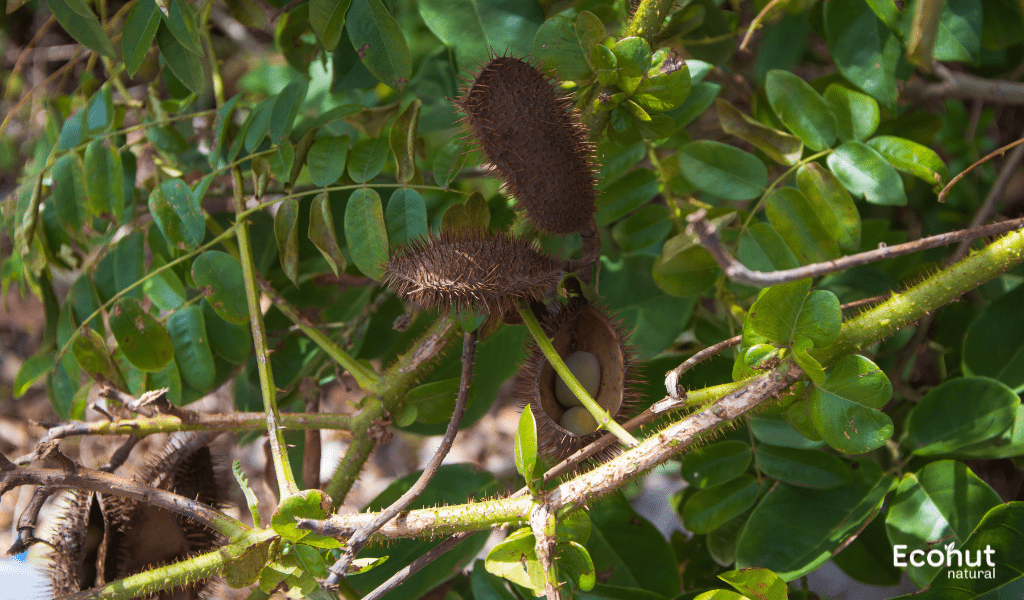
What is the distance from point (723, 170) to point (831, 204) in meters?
0.23

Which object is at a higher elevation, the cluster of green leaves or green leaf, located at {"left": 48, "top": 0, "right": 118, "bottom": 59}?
green leaf, located at {"left": 48, "top": 0, "right": 118, "bottom": 59}

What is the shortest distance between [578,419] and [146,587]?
2.53 feet

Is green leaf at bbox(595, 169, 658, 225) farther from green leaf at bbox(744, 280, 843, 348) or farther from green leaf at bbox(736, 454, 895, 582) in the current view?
green leaf at bbox(736, 454, 895, 582)

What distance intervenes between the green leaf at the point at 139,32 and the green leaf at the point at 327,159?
1.30 ft

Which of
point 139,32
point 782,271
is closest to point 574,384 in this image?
point 782,271

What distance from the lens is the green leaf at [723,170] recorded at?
1408mm

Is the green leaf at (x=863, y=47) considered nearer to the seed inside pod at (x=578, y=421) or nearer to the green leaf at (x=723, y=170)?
the green leaf at (x=723, y=170)

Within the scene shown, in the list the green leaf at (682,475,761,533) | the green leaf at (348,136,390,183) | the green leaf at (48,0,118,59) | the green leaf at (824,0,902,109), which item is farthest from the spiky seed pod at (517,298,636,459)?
the green leaf at (48,0,118,59)

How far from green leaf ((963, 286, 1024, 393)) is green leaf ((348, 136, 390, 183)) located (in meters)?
1.37

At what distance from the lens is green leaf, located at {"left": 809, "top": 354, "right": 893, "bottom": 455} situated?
104 cm

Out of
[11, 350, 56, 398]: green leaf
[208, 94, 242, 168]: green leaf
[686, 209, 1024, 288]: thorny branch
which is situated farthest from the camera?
[11, 350, 56, 398]: green leaf

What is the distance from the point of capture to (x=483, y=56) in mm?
1324

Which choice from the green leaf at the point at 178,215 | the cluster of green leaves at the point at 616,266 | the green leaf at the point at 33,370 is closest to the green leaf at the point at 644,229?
the cluster of green leaves at the point at 616,266

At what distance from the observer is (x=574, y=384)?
3.53ft
